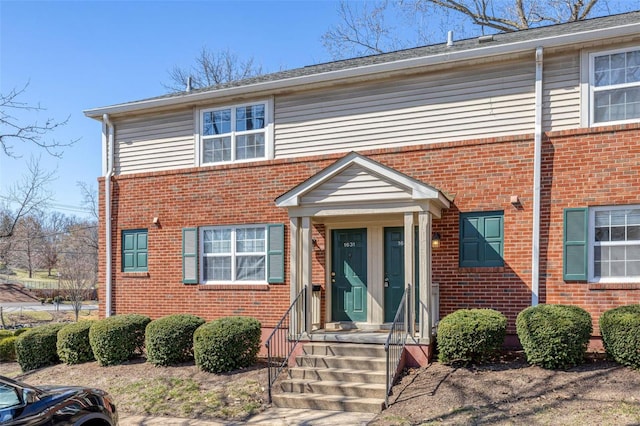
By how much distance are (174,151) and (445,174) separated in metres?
6.22

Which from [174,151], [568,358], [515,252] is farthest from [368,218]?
[174,151]

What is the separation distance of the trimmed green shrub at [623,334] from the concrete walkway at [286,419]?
367 centimetres

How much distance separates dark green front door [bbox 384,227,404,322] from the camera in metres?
10.1

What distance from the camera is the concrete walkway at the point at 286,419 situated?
7160mm

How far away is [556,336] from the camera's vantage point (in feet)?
25.6

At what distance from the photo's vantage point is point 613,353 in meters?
7.79

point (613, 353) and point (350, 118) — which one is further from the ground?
point (350, 118)

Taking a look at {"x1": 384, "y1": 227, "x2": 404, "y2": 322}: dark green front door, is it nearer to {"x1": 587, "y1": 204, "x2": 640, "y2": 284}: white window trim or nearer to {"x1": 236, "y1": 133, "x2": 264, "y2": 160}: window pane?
{"x1": 587, "y1": 204, "x2": 640, "y2": 284}: white window trim

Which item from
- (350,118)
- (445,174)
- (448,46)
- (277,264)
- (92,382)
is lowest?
(92,382)

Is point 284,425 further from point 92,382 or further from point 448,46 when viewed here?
point 448,46

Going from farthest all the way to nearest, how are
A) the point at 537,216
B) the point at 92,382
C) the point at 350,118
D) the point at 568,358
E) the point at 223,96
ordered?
1. the point at 223,96
2. the point at 350,118
3. the point at 92,382
4. the point at 537,216
5. the point at 568,358

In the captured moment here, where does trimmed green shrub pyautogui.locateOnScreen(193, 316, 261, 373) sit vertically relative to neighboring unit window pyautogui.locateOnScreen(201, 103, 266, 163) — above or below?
below

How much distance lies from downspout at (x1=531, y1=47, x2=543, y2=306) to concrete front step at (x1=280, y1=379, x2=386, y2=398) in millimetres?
3280

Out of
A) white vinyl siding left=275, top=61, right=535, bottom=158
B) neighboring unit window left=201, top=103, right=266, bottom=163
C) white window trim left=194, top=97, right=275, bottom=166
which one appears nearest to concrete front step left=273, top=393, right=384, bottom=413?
white vinyl siding left=275, top=61, right=535, bottom=158
